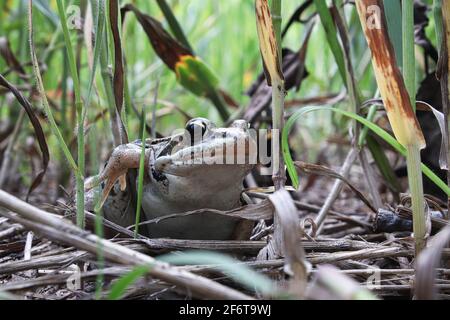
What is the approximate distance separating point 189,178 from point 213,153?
141 millimetres

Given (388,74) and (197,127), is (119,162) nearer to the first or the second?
(197,127)

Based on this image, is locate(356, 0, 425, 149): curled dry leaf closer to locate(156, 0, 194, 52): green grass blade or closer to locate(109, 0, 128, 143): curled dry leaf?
locate(109, 0, 128, 143): curled dry leaf

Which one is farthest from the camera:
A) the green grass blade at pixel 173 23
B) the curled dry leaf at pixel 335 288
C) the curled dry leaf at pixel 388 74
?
the green grass blade at pixel 173 23

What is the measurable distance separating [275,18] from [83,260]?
0.77 meters

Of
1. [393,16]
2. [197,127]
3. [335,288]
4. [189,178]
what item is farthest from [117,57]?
[335,288]

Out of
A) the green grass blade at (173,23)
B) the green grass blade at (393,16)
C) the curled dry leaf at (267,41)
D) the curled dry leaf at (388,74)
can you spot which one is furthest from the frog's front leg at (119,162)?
the green grass blade at (173,23)

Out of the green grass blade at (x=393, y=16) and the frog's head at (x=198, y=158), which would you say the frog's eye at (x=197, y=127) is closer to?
the frog's head at (x=198, y=158)

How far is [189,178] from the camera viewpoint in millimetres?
1671

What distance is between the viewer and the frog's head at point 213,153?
156cm

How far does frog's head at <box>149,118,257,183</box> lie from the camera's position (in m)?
1.56

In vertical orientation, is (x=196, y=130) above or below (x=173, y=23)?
below

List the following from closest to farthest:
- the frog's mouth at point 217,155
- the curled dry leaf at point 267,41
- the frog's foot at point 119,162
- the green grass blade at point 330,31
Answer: the curled dry leaf at point 267,41, the frog's mouth at point 217,155, the frog's foot at point 119,162, the green grass blade at point 330,31
